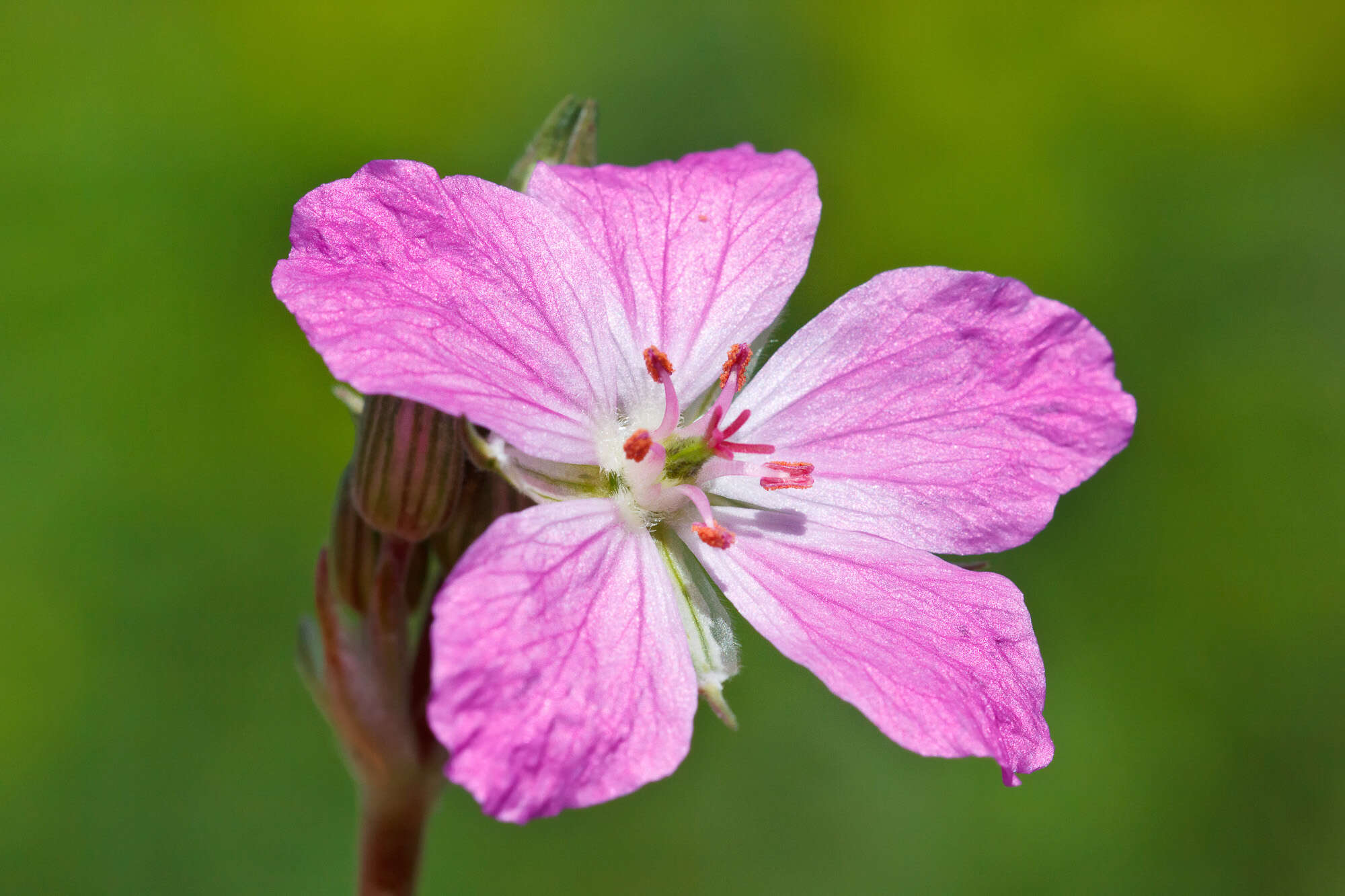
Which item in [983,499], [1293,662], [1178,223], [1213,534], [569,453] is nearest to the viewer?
[569,453]

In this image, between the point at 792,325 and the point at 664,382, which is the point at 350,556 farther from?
the point at 792,325

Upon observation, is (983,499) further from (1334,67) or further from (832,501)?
(1334,67)

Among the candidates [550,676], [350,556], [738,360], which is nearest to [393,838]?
[350,556]

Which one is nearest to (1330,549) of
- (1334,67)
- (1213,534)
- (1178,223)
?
(1213,534)

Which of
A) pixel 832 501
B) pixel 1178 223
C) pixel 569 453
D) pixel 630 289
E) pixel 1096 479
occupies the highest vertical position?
pixel 630 289

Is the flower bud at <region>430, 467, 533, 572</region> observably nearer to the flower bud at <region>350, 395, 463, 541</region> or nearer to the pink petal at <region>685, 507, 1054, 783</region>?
the flower bud at <region>350, 395, 463, 541</region>
